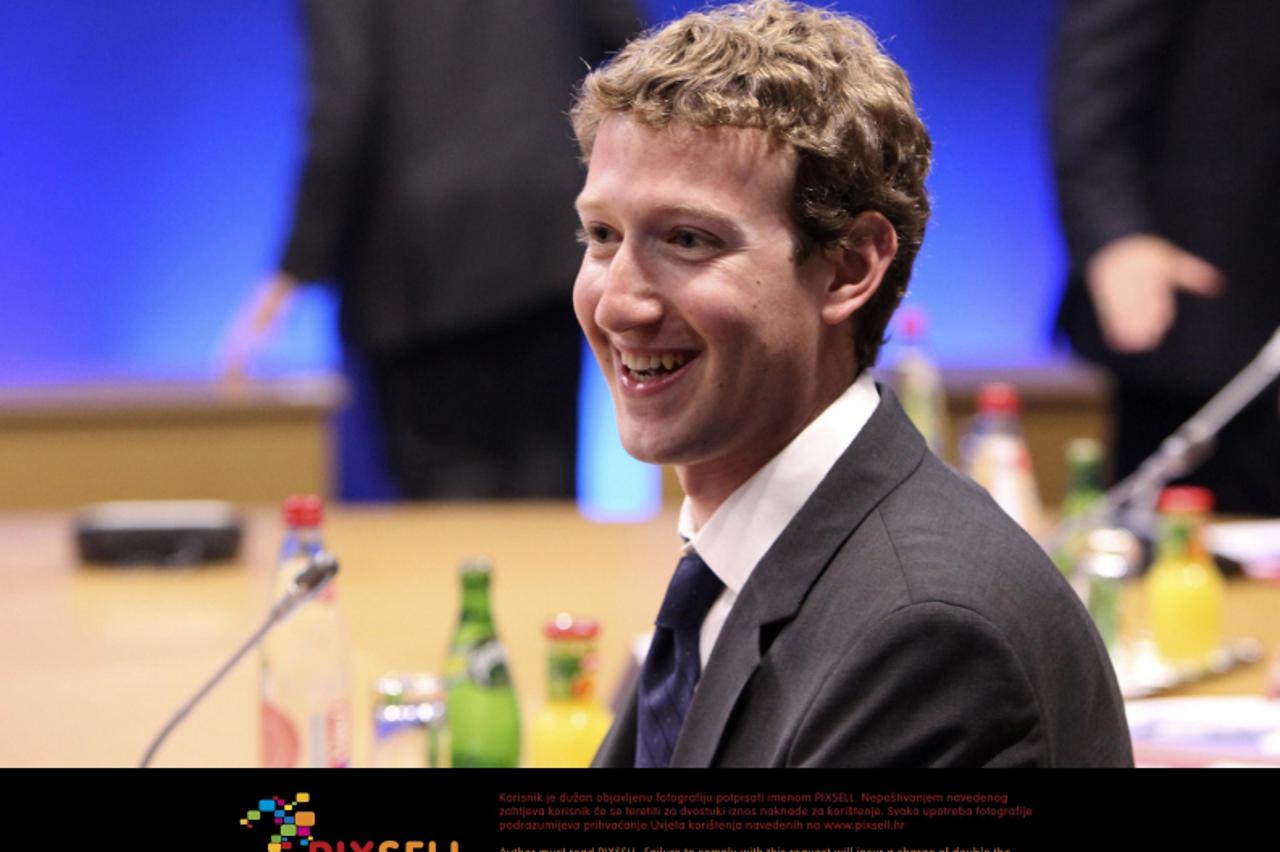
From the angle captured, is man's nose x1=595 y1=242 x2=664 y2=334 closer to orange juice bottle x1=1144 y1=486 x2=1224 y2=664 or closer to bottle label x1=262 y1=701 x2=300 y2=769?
bottle label x1=262 y1=701 x2=300 y2=769

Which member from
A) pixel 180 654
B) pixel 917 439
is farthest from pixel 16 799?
pixel 180 654

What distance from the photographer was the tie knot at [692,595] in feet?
3.79

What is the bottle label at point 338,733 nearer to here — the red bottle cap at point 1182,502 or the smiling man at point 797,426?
the smiling man at point 797,426

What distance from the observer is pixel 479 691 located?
151 centimetres

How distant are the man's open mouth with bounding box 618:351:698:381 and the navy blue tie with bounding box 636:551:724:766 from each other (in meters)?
0.13

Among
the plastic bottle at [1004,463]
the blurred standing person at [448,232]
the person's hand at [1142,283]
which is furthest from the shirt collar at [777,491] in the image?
the blurred standing person at [448,232]

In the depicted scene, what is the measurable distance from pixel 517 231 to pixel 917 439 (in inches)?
84.8

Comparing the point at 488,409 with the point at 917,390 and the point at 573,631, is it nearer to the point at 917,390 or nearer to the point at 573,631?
the point at 917,390

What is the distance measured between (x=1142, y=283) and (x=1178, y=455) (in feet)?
1.85

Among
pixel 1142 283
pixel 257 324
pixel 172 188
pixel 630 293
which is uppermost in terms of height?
pixel 172 188

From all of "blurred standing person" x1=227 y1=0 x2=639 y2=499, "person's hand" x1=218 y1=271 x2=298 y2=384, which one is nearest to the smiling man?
"blurred standing person" x1=227 y1=0 x2=639 y2=499

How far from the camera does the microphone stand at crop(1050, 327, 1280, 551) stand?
2.09 metres

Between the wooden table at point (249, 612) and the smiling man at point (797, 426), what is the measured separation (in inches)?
24.1

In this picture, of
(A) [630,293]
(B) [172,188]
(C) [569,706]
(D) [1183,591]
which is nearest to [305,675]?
(C) [569,706]
